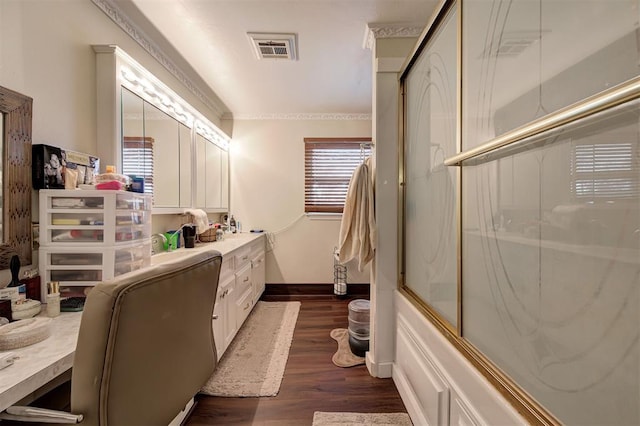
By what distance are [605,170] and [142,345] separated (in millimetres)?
1216

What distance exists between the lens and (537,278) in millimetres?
698

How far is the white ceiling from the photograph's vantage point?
64.9 inches

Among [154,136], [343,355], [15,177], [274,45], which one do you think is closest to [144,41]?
[154,136]

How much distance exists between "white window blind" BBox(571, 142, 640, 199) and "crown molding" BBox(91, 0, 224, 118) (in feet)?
7.70

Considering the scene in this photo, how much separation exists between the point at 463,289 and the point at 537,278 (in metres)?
0.36

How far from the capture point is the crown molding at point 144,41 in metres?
1.58

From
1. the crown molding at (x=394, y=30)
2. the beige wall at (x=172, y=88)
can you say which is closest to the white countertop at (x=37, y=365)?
the beige wall at (x=172, y=88)

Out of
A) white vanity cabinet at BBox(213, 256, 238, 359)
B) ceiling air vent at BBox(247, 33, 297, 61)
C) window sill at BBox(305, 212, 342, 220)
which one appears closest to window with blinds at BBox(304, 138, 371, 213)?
window sill at BBox(305, 212, 342, 220)

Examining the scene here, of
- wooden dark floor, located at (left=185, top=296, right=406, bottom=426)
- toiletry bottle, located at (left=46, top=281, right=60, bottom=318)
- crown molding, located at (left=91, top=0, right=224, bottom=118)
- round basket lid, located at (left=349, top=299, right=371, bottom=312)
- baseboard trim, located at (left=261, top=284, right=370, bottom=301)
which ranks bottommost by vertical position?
wooden dark floor, located at (left=185, top=296, right=406, bottom=426)

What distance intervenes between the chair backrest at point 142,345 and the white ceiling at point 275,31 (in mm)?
1664

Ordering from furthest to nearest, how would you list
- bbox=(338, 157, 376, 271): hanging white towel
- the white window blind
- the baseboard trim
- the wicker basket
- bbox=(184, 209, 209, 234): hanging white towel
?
the baseboard trim
the wicker basket
bbox=(184, 209, 209, 234): hanging white towel
bbox=(338, 157, 376, 271): hanging white towel
the white window blind

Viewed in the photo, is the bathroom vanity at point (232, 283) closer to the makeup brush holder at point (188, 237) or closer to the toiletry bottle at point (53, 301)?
the makeup brush holder at point (188, 237)

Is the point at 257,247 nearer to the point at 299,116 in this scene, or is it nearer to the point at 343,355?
the point at 343,355

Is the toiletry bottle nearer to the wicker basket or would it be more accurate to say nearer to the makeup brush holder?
the makeup brush holder
